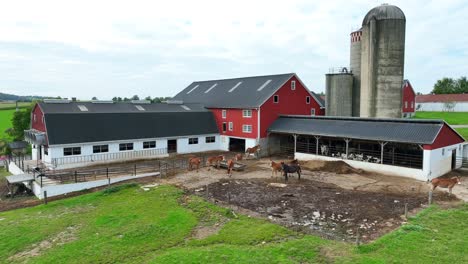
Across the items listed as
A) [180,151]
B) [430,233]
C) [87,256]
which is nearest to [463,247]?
[430,233]

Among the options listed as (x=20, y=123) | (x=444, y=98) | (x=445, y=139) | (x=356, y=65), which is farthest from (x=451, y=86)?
(x=20, y=123)

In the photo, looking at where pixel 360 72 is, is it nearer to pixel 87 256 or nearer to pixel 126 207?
pixel 126 207

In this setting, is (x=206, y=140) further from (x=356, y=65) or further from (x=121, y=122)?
(x=356, y=65)

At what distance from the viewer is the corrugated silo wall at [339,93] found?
3572 centimetres

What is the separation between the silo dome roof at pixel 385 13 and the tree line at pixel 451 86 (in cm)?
8551

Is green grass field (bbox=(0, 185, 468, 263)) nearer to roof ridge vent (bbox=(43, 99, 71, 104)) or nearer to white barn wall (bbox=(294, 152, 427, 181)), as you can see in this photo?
white barn wall (bbox=(294, 152, 427, 181))

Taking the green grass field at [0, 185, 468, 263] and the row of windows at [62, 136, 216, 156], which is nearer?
the green grass field at [0, 185, 468, 263]

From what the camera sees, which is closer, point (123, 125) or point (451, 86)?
point (123, 125)

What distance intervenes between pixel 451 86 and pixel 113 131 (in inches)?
4235

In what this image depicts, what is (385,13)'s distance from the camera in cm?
3125

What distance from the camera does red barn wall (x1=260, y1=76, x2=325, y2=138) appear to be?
3306 centimetres

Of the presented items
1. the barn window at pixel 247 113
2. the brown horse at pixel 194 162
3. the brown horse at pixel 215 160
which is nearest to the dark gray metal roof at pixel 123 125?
the barn window at pixel 247 113

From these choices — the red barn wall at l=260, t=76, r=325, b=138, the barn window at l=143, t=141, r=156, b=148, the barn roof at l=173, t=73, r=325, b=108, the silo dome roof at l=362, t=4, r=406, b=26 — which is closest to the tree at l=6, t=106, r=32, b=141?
the barn roof at l=173, t=73, r=325, b=108

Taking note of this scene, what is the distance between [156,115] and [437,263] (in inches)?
1106
